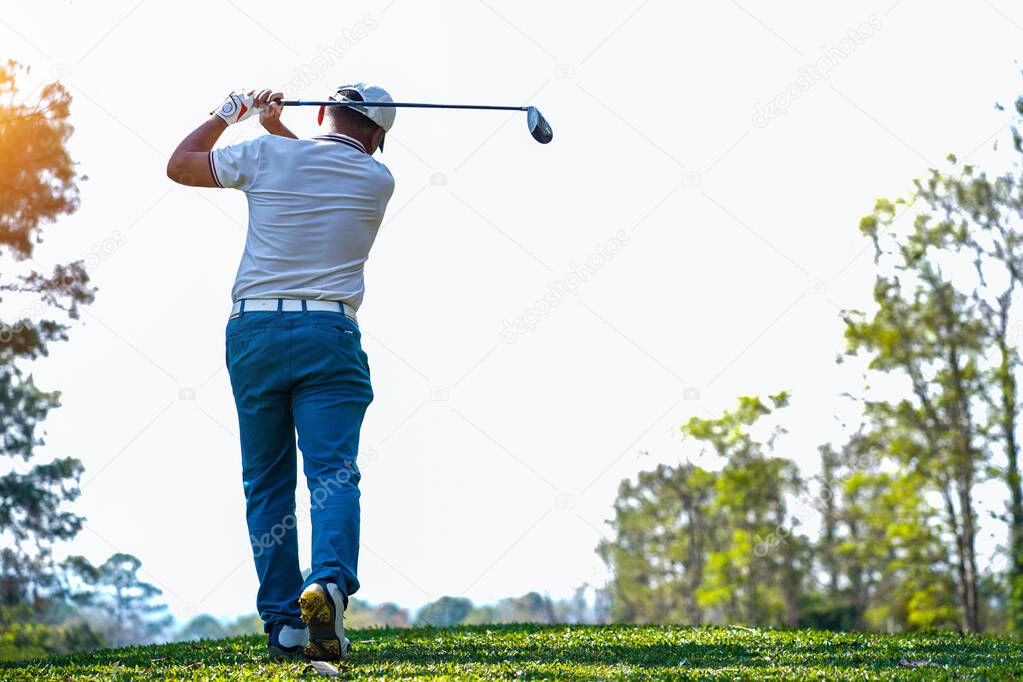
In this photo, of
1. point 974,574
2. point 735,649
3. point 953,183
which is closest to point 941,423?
point 974,574

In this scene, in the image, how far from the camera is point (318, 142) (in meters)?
4.68

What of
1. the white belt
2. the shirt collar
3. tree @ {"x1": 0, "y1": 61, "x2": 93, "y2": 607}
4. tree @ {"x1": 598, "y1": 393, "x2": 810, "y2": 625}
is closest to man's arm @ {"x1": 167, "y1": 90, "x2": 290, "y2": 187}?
the shirt collar

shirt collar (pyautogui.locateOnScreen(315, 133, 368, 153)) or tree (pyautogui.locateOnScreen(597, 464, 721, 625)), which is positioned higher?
tree (pyautogui.locateOnScreen(597, 464, 721, 625))

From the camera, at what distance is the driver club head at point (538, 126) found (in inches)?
245

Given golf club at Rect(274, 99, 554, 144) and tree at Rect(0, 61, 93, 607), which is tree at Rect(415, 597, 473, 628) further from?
golf club at Rect(274, 99, 554, 144)

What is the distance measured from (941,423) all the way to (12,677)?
25.9m

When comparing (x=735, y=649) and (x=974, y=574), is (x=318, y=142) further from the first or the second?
(x=974, y=574)

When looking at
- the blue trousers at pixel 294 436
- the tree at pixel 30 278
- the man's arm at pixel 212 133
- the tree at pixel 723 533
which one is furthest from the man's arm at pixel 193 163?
the tree at pixel 723 533

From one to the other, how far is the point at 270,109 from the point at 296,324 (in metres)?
1.03

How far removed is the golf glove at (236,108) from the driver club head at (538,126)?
1811 millimetres

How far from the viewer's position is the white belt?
452 centimetres

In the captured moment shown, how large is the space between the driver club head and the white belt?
206 centimetres

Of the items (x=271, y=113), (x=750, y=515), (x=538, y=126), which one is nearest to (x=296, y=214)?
(x=271, y=113)

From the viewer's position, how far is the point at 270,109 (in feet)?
16.1
